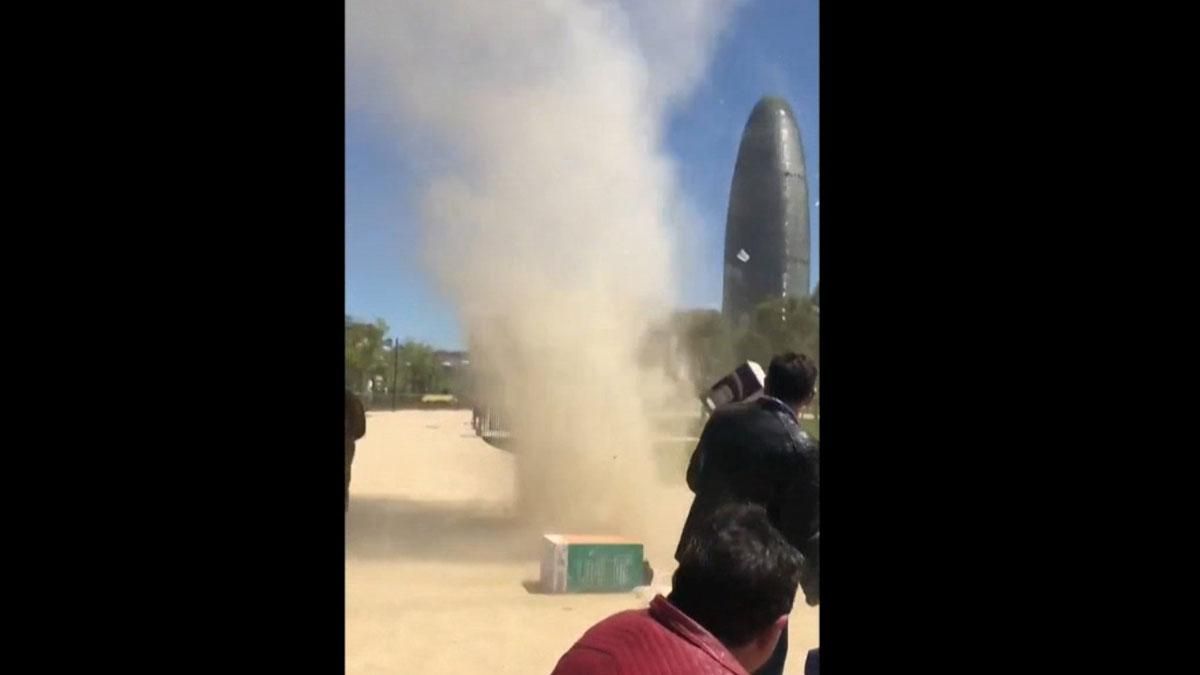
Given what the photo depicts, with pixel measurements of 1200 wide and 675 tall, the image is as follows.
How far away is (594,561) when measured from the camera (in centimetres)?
177

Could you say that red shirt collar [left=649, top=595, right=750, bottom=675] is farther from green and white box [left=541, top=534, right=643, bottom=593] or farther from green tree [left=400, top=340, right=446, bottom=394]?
green tree [left=400, top=340, right=446, bottom=394]

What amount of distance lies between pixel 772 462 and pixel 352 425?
0.73 m

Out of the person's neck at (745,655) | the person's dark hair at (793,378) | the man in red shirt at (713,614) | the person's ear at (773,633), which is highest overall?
the person's dark hair at (793,378)

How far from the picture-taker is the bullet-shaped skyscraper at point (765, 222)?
187cm

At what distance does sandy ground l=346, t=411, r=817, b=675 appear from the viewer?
5.60 ft

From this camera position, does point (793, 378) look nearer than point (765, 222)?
Yes

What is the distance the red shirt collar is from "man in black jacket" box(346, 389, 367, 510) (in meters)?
0.59

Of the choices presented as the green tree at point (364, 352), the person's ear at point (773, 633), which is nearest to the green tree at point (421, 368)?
the green tree at point (364, 352)

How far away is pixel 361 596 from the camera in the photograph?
1705mm

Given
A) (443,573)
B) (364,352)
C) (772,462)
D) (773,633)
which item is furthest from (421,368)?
(773,633)

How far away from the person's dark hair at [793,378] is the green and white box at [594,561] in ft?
1.24

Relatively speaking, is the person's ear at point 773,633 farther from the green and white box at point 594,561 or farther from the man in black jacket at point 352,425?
the man in black jacket at point 352,425

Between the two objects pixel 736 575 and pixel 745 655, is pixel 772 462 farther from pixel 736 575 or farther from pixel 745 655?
pixel 745 655
